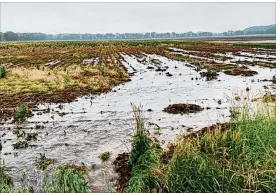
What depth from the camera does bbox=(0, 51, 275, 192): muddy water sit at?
12219 millimetres

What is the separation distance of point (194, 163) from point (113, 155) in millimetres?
4923

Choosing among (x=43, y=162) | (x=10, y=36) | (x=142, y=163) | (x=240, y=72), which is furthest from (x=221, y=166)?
(x=10, y=36)

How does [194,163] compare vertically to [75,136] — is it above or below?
above

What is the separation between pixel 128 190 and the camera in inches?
328

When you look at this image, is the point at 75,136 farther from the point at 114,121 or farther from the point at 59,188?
the point at 59,188

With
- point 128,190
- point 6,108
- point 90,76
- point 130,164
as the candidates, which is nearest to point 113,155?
point 130,164

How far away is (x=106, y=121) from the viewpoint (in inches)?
674

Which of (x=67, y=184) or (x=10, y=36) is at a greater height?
(x=10, y=36)

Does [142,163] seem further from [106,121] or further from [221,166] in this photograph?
[106,121]

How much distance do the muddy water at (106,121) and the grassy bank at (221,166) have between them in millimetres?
1185

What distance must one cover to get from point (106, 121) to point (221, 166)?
32.3ft

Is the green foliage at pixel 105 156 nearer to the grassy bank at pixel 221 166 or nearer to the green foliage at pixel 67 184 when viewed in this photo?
the grassy bank at pixel 221 166

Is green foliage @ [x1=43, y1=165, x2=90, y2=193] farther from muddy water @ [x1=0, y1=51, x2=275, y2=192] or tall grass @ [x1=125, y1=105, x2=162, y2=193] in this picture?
muddy water @ [x1=0, y1=51, x2=275, y2=192]

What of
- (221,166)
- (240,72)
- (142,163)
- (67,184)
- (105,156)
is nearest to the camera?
(221,166)
